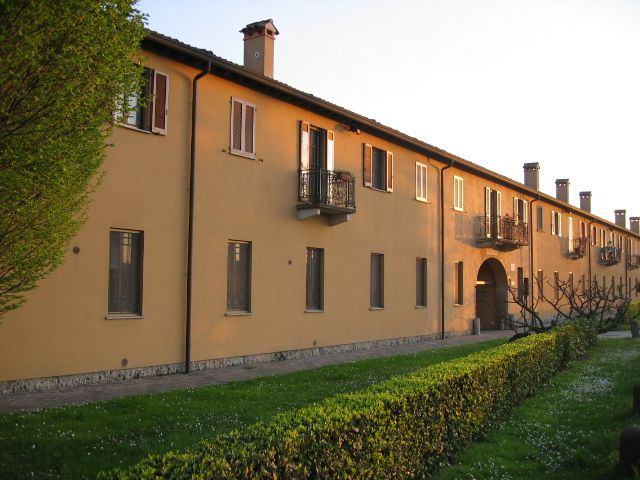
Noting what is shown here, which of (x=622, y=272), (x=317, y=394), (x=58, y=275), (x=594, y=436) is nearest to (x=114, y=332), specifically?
(x=58, y=275)

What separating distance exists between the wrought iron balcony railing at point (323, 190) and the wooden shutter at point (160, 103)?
4755 mm

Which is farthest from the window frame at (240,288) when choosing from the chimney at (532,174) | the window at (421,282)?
the chimney at (532,174)

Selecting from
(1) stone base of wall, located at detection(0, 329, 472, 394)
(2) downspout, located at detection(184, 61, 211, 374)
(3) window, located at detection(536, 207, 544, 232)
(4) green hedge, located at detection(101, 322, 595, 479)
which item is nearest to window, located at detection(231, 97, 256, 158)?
(2) downspout, located at detection(184, 61, 211, 374)

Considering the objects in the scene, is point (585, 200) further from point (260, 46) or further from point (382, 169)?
point (260, 46)

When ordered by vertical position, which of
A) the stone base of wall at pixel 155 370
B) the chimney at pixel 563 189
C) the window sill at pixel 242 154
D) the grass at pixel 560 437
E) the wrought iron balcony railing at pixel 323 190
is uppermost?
the chimney at pixel 563 189

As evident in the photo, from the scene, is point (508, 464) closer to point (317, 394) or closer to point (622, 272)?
point (317, 394)

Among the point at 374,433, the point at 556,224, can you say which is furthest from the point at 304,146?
the point at 556,224

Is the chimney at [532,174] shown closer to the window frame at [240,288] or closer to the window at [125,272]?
the window frame at [240,288]

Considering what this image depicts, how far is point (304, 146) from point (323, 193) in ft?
4.64

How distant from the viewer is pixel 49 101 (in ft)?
19.2

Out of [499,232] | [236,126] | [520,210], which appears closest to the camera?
[236,126]

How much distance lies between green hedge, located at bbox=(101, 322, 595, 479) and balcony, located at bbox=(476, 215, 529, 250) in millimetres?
17259

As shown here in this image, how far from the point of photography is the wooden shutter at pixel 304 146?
17.1 meters

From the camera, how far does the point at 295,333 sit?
16.6 meters
